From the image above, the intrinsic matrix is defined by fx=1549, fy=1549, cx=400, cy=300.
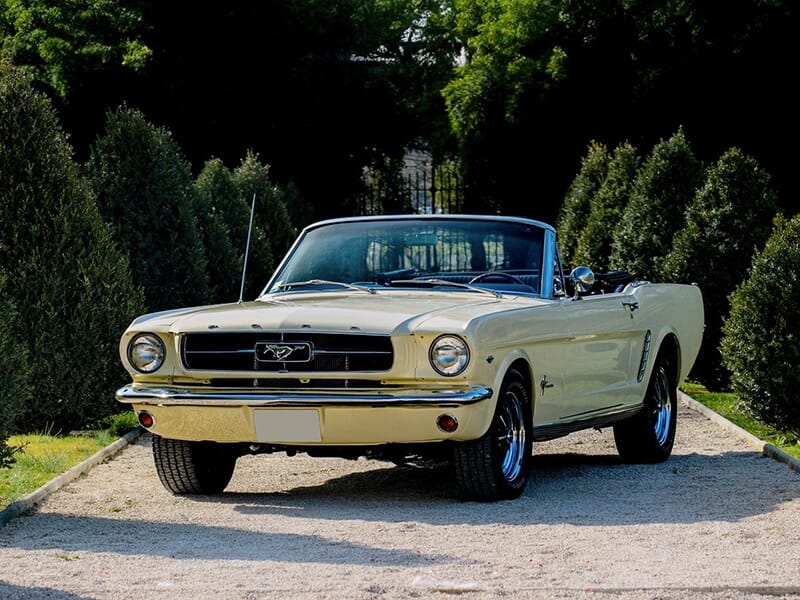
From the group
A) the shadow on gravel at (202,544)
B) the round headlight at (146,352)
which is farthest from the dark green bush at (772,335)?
the shadow on gravel at (202,544)

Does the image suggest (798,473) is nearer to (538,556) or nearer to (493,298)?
(493,298)

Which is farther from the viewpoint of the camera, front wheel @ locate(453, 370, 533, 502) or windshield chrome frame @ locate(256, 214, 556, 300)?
windshield chrome frame @ locate(256, 214, 556, 300)

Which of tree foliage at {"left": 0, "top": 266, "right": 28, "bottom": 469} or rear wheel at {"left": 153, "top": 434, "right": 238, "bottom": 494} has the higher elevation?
tree foliage at {"left": 0, "top": 266, "right": 28, "bottom": 469}

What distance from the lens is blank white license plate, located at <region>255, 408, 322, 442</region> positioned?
28.8ft

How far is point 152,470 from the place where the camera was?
11.3 meters

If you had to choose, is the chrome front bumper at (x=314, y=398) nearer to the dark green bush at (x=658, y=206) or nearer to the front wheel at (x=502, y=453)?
the front wheel at (x=502, y=453)

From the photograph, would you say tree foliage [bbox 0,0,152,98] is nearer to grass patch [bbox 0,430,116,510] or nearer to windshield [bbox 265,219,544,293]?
grass patch [bbox 0,430,116,510]

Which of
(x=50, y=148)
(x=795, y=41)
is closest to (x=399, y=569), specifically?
(x=50, y=148)

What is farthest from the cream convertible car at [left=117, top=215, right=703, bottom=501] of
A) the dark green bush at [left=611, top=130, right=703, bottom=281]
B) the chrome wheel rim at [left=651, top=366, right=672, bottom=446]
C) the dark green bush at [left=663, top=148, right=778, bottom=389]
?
the dark green bush at [left=611, top=130, right=703, bottom=281]

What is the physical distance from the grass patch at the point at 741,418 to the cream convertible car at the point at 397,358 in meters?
2.53

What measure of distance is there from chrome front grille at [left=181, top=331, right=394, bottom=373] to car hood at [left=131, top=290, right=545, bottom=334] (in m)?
0.06

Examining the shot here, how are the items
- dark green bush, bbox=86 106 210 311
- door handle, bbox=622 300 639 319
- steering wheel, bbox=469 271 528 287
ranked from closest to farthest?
steering wheel, bbox=469 271 528 287, door handle, bbox=622 300 639 319, dark green bush, bbox=86 106 210 311

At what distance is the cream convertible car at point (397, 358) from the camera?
8.72 metres

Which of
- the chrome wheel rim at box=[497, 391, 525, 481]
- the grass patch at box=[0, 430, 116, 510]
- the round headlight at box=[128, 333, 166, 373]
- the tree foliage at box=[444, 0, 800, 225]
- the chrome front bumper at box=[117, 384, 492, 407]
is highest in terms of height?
the tree foliage at box=[444, 0, 800, 225]
